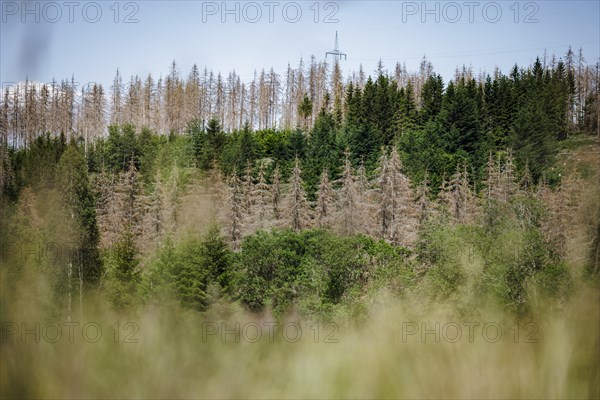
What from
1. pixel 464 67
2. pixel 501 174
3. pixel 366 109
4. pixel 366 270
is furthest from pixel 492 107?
pixel 464 67

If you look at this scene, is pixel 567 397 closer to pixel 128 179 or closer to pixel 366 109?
pixel 128 179

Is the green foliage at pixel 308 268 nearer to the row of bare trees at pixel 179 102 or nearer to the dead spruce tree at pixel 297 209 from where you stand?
the dead spruce tree at pixel 297 209

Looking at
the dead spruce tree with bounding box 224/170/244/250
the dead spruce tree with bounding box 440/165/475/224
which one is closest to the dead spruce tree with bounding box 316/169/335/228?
the dead spruce tree with bounding box 224/170/244/250

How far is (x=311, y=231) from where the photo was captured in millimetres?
43781

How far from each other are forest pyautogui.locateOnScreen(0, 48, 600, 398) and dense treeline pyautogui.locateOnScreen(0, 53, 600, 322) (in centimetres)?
24

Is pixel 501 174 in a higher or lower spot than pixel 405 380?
higher

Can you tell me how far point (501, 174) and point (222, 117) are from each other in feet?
235

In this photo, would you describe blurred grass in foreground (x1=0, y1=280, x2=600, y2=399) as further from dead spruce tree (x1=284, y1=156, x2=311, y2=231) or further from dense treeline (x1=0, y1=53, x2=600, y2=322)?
dead spruce tree (x1=284, y1=156, x2=311, y2=231)

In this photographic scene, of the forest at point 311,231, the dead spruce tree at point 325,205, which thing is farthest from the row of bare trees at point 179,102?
the dead spruce tree at point 325,205

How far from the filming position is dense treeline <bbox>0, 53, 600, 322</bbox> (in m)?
21.2

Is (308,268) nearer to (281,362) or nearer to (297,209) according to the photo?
(297,209)

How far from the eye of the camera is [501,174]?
5647cm

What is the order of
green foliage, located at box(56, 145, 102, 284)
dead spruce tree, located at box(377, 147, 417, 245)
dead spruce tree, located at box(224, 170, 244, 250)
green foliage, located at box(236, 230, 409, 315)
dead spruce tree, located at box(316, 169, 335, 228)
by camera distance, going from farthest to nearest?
dead spruce tree, located at box(316, 169, 335, 228), dead spruce tree, located at box(377, 147, 417, 245), dead spruce tree, located at box(224, 170, 244, 250), green foliage, located at box(236, 230, 409, 315), green foliage, located at box(56, 145, 102, 284)

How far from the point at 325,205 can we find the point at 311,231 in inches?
384
